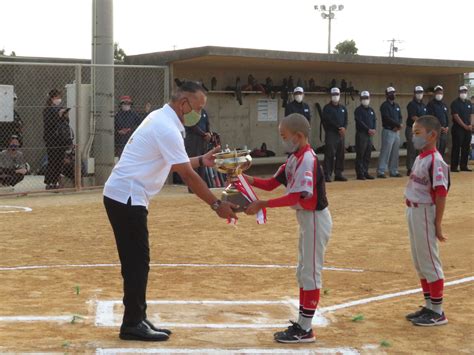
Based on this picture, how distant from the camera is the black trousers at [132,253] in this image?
6.00 meters

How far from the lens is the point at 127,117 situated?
698 inches

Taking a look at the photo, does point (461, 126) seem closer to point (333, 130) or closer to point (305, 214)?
point (333, 130)

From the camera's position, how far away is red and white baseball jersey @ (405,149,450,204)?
261 inches

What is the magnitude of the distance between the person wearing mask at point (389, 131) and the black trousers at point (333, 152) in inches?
60.2

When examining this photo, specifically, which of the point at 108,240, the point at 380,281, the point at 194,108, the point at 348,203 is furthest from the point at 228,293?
the point at 348,203

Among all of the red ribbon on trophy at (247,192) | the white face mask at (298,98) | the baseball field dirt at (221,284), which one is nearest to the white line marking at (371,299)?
the baseball field dirt at (221,284)

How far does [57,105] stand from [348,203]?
6115 mm

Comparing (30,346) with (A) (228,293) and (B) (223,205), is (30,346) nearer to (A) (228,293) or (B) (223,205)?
(B) (223,205)

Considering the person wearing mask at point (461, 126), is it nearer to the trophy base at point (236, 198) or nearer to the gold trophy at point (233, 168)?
the gold trophy at point (233, 168)

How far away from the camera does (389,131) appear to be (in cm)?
2091

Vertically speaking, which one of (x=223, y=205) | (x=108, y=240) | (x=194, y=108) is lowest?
(x=108, y=240)

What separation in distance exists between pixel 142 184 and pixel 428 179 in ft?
7.78

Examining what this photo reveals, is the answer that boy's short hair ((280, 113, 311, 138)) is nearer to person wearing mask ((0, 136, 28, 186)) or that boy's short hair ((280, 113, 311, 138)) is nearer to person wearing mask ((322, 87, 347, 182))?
person wearing mask ((0, 136, 28, 186))

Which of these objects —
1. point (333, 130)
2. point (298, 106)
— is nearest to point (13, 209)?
point (298, 106)
